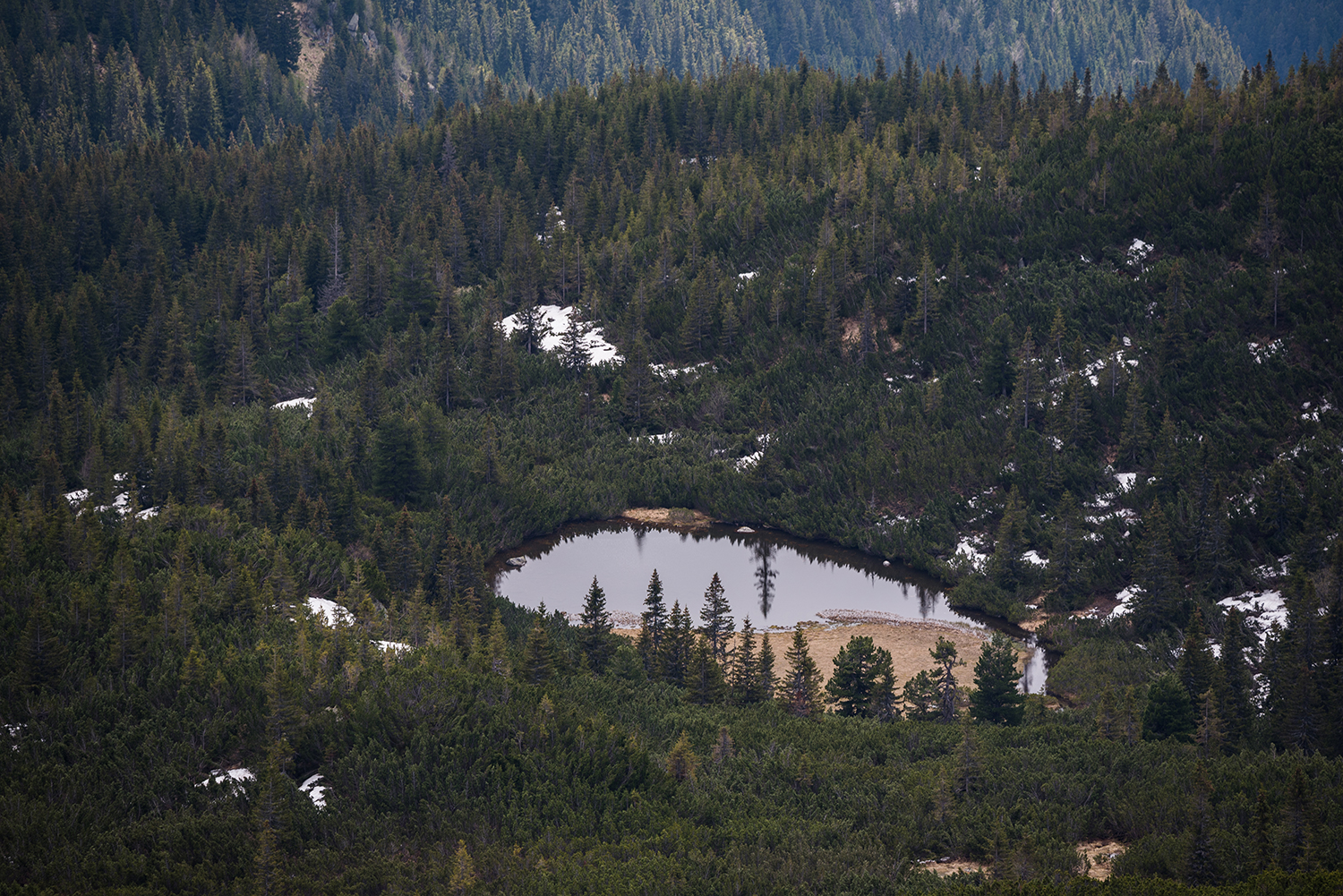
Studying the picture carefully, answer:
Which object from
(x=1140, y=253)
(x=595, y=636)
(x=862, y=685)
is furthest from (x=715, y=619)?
(x=1140, y=253)

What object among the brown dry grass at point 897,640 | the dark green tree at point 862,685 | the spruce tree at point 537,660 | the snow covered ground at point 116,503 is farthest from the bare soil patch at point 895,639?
the snow covered ground at point 116,503

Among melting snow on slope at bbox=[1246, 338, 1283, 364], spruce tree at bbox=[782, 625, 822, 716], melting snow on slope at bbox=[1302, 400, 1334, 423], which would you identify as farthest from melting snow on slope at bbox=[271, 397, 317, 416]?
melting snow on slope at bbox=[1302, 400, 1334, 423]

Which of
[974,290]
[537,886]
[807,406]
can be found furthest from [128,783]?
[974,290]

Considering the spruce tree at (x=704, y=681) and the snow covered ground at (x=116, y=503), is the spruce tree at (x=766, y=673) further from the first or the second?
the snow covered ground at (x=116, y=503)

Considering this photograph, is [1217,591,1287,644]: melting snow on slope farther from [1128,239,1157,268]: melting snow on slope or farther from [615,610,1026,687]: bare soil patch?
[1128,239,1157,268]: melting snow on slope

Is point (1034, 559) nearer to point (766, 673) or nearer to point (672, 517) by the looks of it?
point (766, 673)

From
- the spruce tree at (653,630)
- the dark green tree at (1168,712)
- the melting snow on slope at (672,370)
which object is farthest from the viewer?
the melting snow on slope at (672,370)

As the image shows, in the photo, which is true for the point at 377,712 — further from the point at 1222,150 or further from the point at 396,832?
the point at 1222,150
